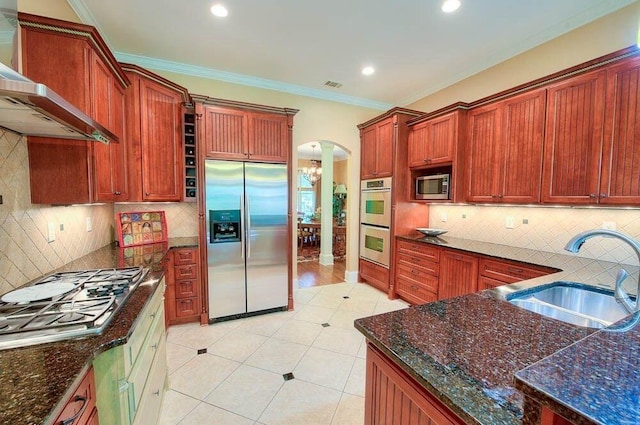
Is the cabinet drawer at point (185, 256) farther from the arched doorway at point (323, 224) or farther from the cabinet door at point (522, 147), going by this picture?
the cabinet door at point (522, 147)

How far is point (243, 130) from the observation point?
310 centimetres

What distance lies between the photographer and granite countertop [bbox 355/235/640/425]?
49cm

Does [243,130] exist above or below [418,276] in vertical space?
above

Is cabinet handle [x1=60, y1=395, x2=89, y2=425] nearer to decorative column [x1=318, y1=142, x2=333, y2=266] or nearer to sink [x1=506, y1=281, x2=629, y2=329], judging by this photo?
sink [x1=506, y1=281, x2=629, y2=329]

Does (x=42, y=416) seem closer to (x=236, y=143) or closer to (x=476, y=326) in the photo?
(x=476, y=326)

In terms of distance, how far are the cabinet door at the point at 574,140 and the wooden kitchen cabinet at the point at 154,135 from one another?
376 centimetres

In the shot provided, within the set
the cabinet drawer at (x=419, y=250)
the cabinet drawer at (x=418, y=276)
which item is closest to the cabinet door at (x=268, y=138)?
the cabinet drawer at (x=419, y=250)

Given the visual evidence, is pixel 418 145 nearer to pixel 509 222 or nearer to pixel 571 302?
pixel 509 222

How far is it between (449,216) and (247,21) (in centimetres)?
338

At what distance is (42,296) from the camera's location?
4.33 feet

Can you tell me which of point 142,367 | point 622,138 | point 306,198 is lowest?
point 142,367

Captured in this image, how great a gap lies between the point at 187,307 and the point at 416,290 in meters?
2.85

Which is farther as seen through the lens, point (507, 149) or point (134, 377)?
point (507, 149)

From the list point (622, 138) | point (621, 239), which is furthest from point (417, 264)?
point (621, 239)
